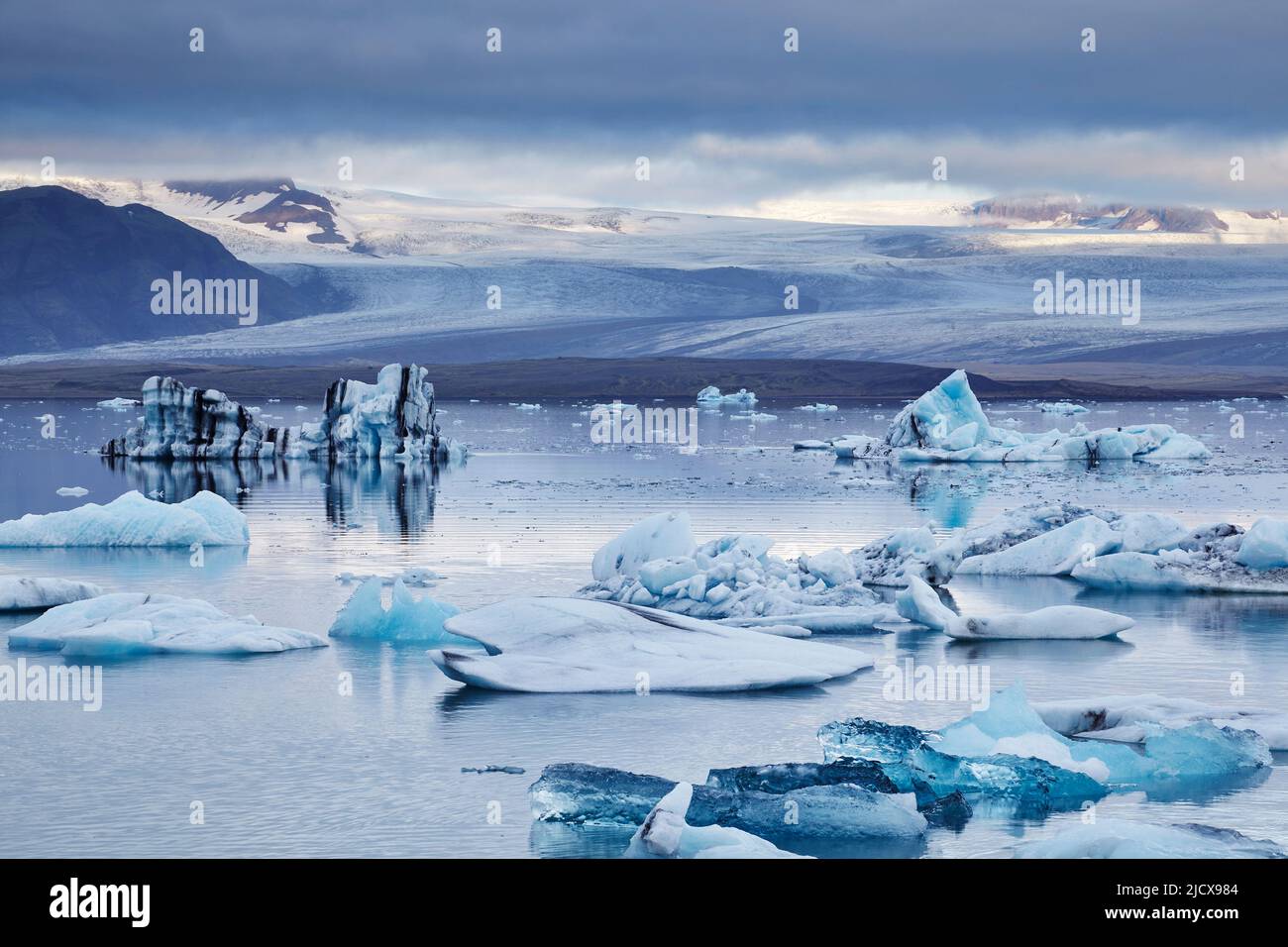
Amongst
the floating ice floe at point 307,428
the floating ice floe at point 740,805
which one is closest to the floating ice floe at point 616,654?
the floating ice floe at point 740,805

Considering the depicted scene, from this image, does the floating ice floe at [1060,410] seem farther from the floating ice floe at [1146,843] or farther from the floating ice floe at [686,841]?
the floating ice floe at [686,841]

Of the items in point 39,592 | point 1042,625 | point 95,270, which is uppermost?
point 95,270

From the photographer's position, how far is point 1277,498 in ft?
83.5

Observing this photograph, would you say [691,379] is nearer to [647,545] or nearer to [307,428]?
[307,428]

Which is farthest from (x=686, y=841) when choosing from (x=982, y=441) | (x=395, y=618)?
(x=982, y=441)

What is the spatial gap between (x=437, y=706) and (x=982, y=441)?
31.1 m

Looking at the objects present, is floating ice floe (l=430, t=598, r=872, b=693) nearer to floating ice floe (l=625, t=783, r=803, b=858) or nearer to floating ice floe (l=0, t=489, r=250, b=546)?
floating ice floe (l=625, t=783, r=803, b=858)

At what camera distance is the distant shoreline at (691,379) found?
97812 mm

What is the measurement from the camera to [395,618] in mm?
12641

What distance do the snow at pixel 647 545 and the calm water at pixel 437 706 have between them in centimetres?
73
